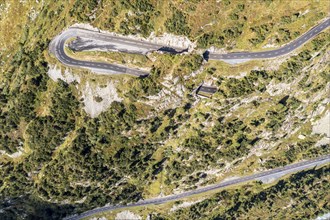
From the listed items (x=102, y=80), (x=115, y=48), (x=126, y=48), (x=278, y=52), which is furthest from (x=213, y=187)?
(x=115, y=48)

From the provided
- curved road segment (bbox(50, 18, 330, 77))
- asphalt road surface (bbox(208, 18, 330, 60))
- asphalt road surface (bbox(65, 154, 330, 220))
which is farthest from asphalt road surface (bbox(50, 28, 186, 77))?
asphalt road surface (bbox(65, 154, 330, 220))

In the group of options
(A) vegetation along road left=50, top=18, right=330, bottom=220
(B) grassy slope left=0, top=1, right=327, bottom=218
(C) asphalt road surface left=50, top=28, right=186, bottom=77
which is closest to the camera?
(B) grassy slope left=0, top=1, right=327, bottom=218

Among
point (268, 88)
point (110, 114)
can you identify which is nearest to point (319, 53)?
point (268, 88)

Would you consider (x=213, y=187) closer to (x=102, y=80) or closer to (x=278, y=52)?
(x=278, y=52)

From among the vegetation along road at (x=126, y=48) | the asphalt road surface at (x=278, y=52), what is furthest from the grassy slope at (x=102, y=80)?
the vegetation along road at (x=126, y=48)

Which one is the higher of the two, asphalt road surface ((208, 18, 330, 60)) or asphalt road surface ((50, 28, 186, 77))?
asphalt road surface ((50, 28, 186, 77))

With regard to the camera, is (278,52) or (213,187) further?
(213,187)

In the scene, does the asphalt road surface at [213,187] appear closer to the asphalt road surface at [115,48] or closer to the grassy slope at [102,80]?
the grassy slope at [102,80]

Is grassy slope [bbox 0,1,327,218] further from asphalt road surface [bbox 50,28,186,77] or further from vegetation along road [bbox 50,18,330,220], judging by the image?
asphalt road surface [bbox 50,28,186,77]
